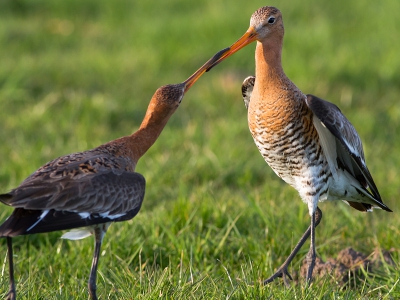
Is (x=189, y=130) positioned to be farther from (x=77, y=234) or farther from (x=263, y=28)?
(x=77, y=234)

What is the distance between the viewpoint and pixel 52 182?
168 inches

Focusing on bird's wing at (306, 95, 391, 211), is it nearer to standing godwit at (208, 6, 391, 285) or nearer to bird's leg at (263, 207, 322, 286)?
standing godwit at (208, 6, 391, 285)

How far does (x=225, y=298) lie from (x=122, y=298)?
0.59 meters

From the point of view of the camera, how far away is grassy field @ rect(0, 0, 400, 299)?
16.5ft

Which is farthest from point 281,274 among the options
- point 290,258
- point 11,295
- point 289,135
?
point 11,295

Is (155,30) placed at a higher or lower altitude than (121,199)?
higher

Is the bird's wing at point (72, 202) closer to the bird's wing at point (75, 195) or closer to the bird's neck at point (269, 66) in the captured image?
the bird's wing at point (75, 195)

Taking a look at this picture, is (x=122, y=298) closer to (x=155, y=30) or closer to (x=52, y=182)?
(x=52, y=182)

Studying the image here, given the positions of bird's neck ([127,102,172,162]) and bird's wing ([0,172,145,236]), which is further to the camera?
bird's neck ([127,102,172,162])

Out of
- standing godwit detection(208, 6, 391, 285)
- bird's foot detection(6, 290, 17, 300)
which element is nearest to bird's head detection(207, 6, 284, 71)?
standing godwit detection(208, 6, 391, 285)

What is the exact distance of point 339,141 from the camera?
512 centimetres

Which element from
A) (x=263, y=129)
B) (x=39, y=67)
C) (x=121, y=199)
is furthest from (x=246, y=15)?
(x=121, y=199)

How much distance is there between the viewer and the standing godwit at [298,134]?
513 cm

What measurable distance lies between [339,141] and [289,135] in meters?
0.35
